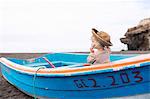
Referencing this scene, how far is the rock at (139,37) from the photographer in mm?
42031

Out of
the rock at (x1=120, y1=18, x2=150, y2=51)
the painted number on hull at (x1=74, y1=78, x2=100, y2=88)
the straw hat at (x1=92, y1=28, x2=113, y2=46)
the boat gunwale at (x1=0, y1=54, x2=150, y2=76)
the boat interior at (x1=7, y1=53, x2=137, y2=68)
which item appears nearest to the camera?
the boat gunwale at (x1=0, y1=54, x2=150, y2=76)

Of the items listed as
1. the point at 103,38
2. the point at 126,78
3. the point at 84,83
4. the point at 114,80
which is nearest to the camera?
the point at 126,78

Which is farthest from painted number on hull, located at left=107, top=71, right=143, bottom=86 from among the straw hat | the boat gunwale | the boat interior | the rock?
the rock

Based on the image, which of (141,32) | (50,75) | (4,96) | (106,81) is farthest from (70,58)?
(141,32)

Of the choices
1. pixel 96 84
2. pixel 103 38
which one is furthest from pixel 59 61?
pixel 96 84

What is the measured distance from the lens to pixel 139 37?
43.8 metres

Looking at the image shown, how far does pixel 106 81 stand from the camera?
18.9ft

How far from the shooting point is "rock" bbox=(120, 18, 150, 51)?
138 ft

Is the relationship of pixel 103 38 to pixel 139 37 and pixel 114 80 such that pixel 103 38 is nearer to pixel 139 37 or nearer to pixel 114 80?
pixel 114 80

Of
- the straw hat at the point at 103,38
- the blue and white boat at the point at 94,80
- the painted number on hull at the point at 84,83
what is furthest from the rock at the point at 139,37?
the painted number on hull at the point at 84,83

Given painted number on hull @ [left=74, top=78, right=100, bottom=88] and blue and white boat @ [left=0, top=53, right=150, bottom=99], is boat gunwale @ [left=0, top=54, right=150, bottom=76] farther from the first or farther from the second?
painted number on hull @ [left=74, top=78, right=100, bottom=88]

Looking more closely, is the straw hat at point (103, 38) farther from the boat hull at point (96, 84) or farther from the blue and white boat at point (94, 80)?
the boat hull at point (96, 84)

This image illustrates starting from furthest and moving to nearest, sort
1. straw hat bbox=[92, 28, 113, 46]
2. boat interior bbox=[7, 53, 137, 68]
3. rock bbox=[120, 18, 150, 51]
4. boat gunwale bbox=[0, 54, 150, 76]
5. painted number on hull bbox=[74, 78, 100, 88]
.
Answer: rock bbox=[120, 18, 150, 51] → boat interior bbox=[7, 53, 137, 68] → straw hat bbox=[92, 28, 113, 46] → painted number on hull bbox=[74, 78, 100, 88] → boat gunwale bbox=[0, 54, 150, 76]

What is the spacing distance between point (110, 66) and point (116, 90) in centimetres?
51
